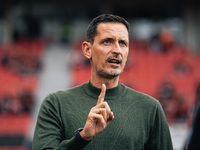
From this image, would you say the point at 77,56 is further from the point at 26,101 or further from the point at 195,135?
the point at 195,135

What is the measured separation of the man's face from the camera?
2.14 m

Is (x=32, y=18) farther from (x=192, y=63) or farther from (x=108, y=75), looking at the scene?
(x=108, y=75)

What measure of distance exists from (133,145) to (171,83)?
9.53 meters

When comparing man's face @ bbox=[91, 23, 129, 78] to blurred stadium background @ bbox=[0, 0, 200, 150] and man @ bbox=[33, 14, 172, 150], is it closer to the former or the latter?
man @ bbox=[33, 14, 172, 150]

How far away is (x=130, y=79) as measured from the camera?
11.8m

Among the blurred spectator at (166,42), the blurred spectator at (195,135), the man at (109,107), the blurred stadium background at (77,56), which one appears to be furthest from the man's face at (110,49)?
the blurred spectator at (166,42)

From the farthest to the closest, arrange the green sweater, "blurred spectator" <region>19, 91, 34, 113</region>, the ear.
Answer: "blurred spectator" <region>19, 91, 34, 113</region>, the ear, the green sweater

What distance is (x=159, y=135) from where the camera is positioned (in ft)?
6.87

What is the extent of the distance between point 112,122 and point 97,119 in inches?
10.0

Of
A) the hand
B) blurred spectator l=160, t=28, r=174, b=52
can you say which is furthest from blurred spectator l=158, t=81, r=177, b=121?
the hand

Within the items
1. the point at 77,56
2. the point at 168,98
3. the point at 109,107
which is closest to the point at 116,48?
the point at 109,107

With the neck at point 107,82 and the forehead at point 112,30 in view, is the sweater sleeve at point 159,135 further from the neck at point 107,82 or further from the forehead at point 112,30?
the forehead at point 112,30

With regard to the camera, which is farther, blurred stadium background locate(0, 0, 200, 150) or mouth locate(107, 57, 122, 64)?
blurred stadium background locate(0, 0, 200, 150)

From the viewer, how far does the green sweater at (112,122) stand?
79.6 inches
